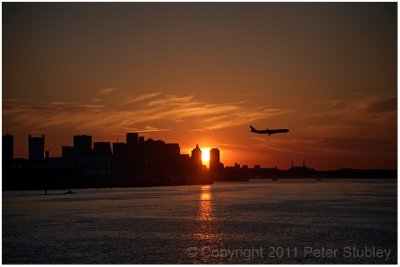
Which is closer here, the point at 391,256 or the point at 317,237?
the point at 391,256

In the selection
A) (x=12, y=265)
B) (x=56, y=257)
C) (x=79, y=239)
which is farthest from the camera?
(x=79, y=239)

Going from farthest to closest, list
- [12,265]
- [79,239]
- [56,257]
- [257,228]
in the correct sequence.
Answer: [257,228] < [79,239] < [56,257] < [12,265]

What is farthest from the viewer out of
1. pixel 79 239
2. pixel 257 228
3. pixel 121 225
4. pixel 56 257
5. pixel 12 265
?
pixel 121 225

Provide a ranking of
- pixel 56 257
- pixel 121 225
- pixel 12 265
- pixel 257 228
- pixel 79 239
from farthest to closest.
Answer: pixel 121 225
pixel 257 228
pixel 79 239
pixel 56 257
pixel 12 265

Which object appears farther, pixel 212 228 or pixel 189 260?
pixel 212 228

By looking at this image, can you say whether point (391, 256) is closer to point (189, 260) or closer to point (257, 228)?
point (189, 260)

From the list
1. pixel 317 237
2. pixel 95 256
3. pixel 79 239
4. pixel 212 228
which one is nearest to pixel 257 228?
pixel 212 228

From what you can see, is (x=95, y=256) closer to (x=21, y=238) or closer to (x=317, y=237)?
(x=21, y=238)

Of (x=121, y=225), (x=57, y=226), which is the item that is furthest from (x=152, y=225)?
(x=57, y=226)

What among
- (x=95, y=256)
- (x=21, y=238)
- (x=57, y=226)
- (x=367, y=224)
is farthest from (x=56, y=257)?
(x=367, y=224)
